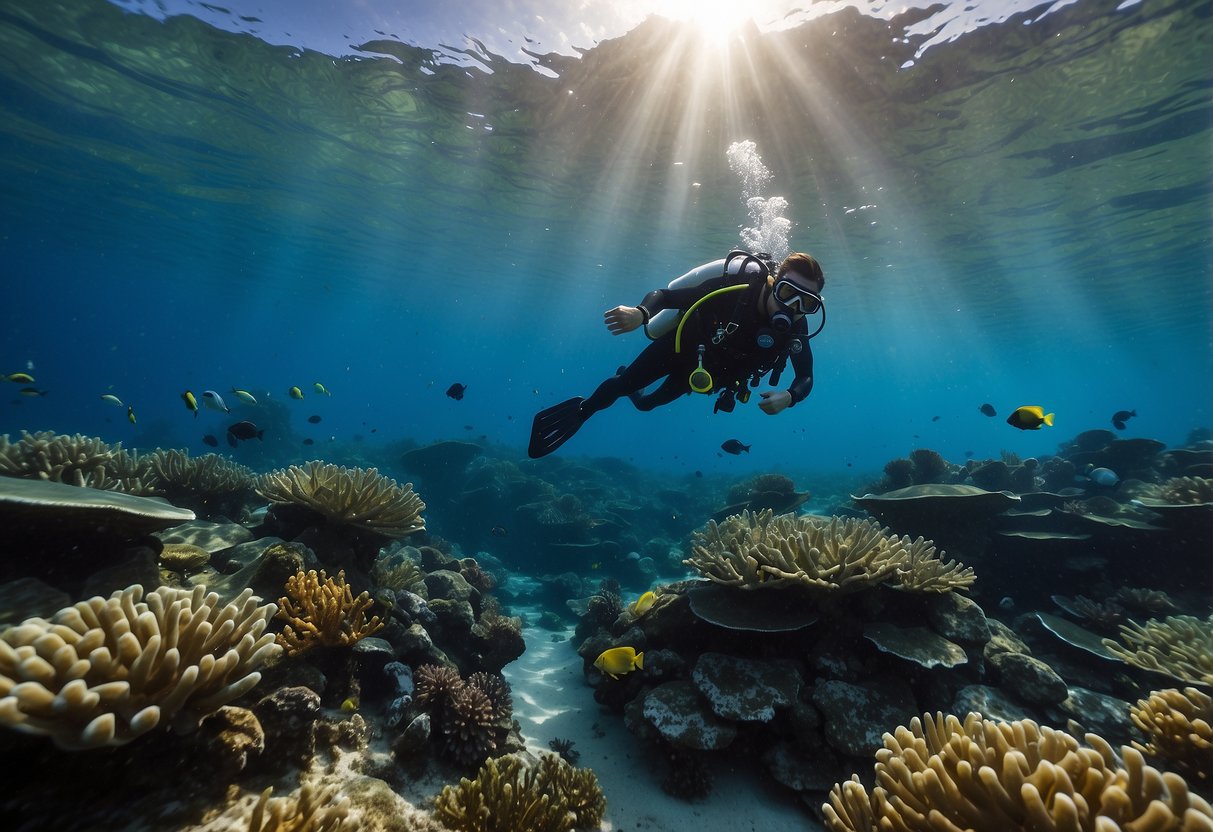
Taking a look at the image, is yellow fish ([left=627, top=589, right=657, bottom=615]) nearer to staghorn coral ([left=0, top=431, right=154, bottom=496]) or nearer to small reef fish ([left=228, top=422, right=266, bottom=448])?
staghorn coral ([left=0, top=431, right=154, bottom=496])

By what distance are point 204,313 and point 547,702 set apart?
92241 mm

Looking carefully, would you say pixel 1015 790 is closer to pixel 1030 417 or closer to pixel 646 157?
pixel 1030 417

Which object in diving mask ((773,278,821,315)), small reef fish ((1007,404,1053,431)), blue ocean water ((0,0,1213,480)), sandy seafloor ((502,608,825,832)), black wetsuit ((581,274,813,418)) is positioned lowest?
sandy seafloor ((502,608,825,832))

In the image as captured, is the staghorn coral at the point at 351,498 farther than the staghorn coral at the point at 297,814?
Yes

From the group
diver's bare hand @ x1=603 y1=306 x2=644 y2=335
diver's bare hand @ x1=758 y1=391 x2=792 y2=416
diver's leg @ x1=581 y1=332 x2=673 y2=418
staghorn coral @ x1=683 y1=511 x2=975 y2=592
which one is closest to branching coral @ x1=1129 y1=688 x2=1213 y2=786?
staghorn coral @ x1=683 y1=511 x2=975 y2=592

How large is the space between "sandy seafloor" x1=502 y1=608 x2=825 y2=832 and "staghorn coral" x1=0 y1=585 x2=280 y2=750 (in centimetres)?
325

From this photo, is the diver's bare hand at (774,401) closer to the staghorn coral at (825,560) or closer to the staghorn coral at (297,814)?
the staghorn coral at (825,560)

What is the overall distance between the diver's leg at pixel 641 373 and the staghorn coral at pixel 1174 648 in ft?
18.9

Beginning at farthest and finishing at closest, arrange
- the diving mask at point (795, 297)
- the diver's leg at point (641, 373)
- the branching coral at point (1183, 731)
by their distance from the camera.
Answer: the diver's leg at point (641, 373) < the diving mask at point (795, 297) < the branching coral at point (1183, 731)

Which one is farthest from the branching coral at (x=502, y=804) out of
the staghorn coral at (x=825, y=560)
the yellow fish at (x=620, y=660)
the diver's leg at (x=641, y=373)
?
the diver's leg at (x=641, y=373)

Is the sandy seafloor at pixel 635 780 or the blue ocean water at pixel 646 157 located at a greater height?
the blue ocean water at pixel 646 157

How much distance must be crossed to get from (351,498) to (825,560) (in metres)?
4.87

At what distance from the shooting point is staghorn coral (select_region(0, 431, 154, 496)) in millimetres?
5516

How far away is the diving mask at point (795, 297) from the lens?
5.38 meters
